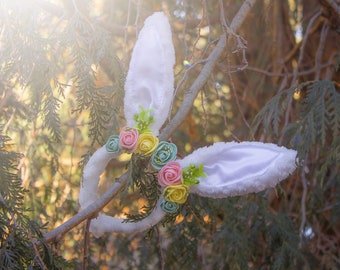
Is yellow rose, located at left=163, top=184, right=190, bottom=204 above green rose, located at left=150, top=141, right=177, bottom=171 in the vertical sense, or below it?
below

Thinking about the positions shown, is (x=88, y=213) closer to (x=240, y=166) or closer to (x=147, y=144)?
(x=147, y=144)

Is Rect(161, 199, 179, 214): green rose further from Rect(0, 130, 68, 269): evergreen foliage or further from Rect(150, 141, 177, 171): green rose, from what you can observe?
Rect(0, 130, 68, 269): evergreen foliage

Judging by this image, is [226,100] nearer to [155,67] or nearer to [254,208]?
[254,208]

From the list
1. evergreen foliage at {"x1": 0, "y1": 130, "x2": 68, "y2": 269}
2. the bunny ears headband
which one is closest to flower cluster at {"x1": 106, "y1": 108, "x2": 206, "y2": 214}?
the bunny ears headband

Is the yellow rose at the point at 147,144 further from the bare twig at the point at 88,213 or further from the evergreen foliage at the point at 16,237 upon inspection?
the evergreen foliage at the point at 16,237

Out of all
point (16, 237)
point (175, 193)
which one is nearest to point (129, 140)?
point (175, 193)

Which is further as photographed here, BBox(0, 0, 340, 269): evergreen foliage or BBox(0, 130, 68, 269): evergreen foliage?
BBox(0, 0, 340, 269): evergreen foliage

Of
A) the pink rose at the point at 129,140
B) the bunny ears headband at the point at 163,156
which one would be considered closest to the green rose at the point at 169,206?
the bunny ears headband at the point at 163,156
